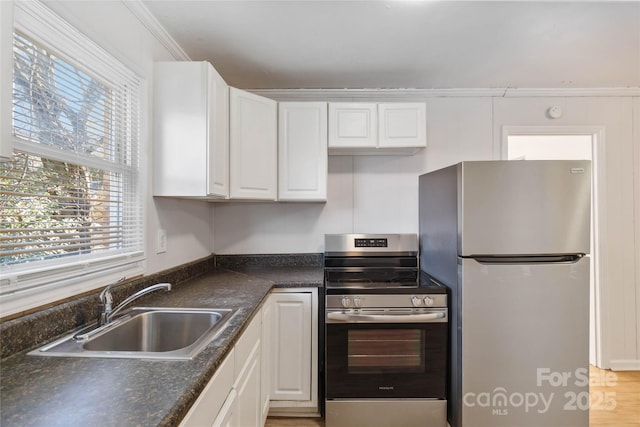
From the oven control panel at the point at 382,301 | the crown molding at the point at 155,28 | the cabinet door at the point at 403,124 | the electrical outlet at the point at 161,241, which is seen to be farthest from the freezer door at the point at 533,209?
the crown molding at the point at 155,28

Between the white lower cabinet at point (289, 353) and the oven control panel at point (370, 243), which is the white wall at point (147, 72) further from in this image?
the oven control panel at point (370, 243)

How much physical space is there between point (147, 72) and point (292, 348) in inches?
70.8

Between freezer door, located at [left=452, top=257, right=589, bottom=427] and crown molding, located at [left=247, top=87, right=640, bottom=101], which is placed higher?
crown molding, located at [left=247, top=87, right=640, bottom=101]

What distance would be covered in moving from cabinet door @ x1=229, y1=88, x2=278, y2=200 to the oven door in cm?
96

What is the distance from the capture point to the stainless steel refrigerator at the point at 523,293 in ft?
5.60

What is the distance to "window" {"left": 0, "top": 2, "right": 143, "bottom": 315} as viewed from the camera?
100 centimetres

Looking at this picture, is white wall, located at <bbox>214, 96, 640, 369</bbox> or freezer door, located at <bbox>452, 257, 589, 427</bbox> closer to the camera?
freezer door, located at <bbox>452, 257, 589, 427</bbox>

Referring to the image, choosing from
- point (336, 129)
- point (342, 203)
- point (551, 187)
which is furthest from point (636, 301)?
point (336, 129)

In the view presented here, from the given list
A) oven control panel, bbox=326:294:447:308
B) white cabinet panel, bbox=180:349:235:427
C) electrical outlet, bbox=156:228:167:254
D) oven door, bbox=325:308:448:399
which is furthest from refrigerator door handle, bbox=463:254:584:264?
electrical outlet, bbox=156:228:167:254

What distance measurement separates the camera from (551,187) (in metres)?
1.71

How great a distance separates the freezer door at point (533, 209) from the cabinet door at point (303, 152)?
3.54ft

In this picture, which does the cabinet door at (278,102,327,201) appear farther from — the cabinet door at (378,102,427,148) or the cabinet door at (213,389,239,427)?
the cabinet door at (213,389,239,427)

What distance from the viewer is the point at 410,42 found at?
1923 mm

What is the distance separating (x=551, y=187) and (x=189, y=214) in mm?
2222
